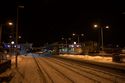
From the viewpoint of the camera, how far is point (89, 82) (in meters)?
17.0

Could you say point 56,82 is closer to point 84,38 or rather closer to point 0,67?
point 0,67

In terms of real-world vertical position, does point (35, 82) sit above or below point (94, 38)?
below

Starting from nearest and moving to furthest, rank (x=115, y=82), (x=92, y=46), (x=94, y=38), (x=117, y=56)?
(x=115, y=82) < (x=117, y=56) < (x=92, y=46) < (x=94, y=38)

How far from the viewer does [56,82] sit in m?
17.3

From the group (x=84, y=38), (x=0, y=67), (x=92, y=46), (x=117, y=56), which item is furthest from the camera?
(x=84, y=38)

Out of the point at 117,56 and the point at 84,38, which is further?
the point at 84,38

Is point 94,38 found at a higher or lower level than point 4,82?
higher

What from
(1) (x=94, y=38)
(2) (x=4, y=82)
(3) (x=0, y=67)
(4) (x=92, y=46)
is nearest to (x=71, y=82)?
(2) (x=4, y=82)

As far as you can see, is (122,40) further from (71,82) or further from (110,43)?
(71,82)

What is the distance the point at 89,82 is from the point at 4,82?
591 centimetres

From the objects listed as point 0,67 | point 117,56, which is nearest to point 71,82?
point 0,67

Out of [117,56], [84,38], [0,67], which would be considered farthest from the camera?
[84,38]

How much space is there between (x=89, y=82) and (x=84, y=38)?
142m

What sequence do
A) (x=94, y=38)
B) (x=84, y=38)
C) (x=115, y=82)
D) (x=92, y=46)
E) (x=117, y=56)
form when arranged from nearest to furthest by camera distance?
(x=115, y=82) < (x=117, y=56) < (x=92, y=46) < (x=94, y=38) < (x=84, y=38)
